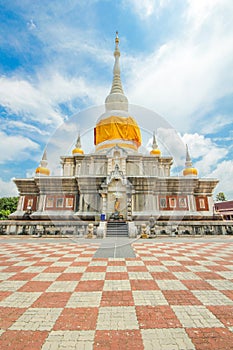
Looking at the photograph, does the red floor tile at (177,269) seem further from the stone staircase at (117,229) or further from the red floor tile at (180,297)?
the stone staircase at (117,229)

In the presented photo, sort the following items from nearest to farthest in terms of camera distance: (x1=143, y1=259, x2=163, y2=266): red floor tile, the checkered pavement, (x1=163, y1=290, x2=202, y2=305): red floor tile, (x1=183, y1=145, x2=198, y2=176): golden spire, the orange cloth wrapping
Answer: the checkered pavement
(x1=163, y1=290, x2=202, y2=305): red floor tile
(x1=143, y1=259, x2=163, y2=266): red floor tile
(x1=183, y1=145, x2=198, y2=176): golden spire
the orange cloth wrapping

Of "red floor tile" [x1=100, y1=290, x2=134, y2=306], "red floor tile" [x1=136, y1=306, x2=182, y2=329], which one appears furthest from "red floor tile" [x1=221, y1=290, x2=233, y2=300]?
"red floor tile" [x1=100, y1=290, x2=134, y2=306]

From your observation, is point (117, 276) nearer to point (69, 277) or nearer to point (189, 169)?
point (69, 277)

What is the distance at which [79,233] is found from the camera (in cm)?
1412

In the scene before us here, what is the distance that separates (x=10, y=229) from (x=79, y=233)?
19.3 ft

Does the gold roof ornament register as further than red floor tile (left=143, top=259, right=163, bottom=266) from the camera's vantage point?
Yes

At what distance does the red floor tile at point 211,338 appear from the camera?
2.01 m

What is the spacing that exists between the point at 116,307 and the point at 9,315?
1613 mm

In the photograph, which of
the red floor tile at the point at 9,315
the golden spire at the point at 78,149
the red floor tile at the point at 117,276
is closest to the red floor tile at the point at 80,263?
the red floor tile at the point at 117,276

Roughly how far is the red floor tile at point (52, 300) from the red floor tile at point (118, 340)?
1060mm

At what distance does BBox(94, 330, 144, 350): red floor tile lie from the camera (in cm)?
200

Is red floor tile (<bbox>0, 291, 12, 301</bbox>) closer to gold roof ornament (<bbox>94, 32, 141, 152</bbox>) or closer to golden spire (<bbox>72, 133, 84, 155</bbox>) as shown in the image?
gold roof ornament (<bbox>94, 32, 141, 152</bbox>)

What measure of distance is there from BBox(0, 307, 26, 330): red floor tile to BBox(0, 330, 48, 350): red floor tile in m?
0.22

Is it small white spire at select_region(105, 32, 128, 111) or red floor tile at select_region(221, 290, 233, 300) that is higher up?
small white spire at select_region(105, 32, 128, 111)
